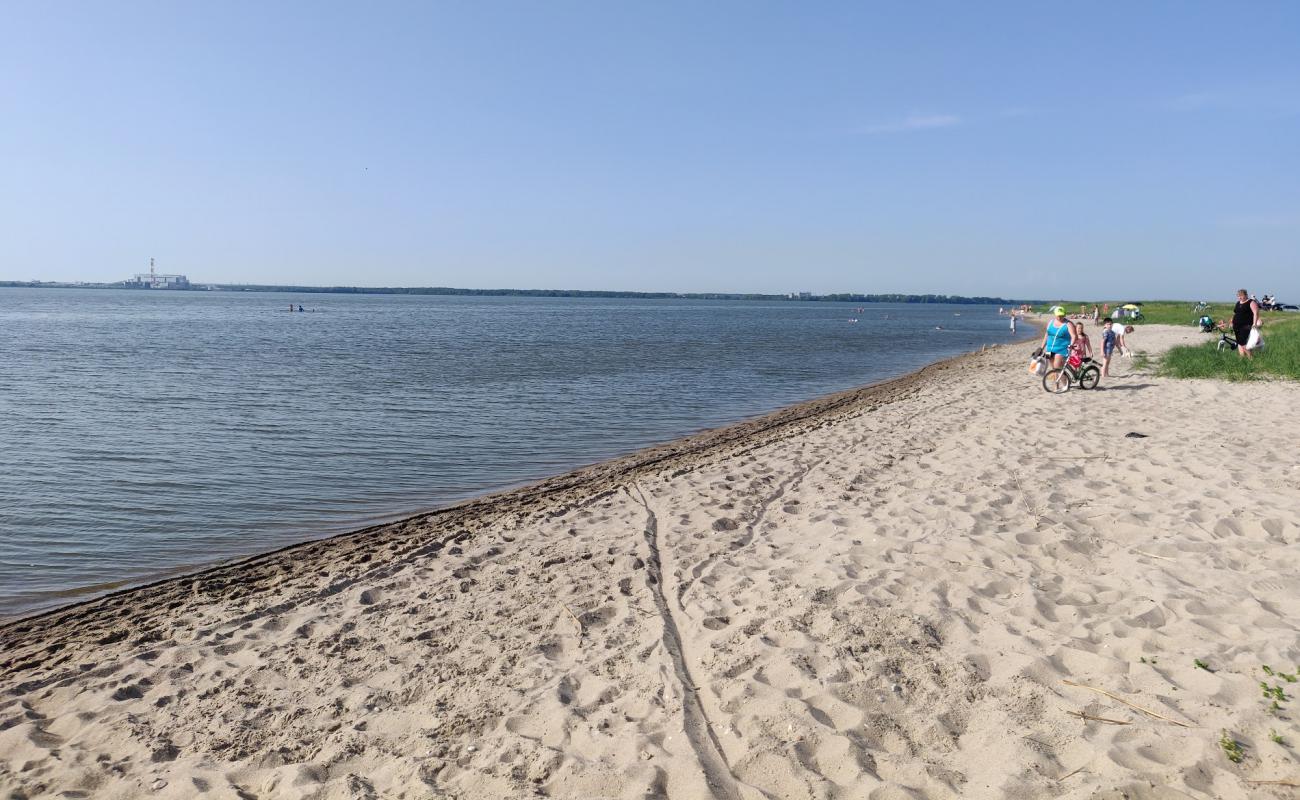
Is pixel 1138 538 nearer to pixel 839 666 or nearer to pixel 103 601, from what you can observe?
pixel 839 666

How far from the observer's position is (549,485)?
12.0 m

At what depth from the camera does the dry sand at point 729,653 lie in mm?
4117

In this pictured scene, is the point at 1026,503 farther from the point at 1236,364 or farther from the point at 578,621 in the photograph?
the point at 1236,364

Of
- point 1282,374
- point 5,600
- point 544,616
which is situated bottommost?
point 5,600

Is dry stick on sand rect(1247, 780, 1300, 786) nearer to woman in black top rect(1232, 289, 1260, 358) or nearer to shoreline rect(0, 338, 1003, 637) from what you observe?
shoreline rect(0, 338, 1003, 637)

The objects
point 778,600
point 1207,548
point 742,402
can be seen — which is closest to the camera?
point 778,600

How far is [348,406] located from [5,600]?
12.6 meters

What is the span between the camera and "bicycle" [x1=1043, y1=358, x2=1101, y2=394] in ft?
56.8

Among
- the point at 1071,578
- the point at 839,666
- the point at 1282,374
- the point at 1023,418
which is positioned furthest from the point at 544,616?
the point at 1282,374

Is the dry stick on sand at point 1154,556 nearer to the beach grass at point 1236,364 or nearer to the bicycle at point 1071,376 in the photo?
the bicycle at point 1071,376

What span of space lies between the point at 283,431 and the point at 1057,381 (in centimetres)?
1634

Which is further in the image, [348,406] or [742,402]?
[742,402]

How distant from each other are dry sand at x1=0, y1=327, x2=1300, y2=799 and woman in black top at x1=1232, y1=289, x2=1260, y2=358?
39.0ft

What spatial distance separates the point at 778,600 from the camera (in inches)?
240
